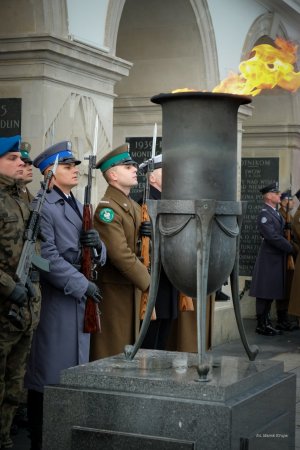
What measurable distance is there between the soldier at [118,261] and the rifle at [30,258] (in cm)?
83

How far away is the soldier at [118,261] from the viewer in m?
6.46

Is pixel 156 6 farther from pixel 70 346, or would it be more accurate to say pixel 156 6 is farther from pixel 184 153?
pixel 184 153

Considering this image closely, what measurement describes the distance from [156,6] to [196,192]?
6.39 metres

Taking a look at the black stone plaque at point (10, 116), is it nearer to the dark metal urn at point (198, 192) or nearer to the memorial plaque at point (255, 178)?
the dark metal urn at point (198, 192)

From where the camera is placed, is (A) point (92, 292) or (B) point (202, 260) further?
(A) point (92, 292)

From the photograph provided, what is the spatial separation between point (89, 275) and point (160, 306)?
1090 millimetres

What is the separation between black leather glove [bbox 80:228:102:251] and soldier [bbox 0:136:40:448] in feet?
1.45

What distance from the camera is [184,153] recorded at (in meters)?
4.62

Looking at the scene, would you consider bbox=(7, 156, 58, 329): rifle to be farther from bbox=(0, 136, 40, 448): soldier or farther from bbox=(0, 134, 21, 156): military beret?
bbox=(0, 134, 21, 156): military beret

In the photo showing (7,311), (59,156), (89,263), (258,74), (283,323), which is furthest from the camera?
(283,323)

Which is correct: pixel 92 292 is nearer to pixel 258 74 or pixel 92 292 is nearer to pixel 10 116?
pixel 258 74

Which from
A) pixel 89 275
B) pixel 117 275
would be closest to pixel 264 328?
pixel 117 275

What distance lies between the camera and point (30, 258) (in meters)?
5.55

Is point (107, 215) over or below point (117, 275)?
over
